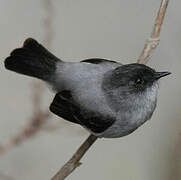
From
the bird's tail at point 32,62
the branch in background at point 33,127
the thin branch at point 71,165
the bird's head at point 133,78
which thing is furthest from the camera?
the branch in background at point 33,127

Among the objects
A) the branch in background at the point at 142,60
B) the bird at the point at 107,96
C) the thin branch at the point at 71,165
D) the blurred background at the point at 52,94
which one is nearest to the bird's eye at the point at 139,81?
the bird at the point at 107,96

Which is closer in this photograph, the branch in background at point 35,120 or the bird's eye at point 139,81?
the bird's eye at point 139,81

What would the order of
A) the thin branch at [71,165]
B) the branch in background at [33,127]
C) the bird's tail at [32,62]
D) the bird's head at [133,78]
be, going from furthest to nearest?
the branch in background at [33,127]
the bird's tail at [32,62]
the bird's head at [133,78]
the thin branch at [71,165]

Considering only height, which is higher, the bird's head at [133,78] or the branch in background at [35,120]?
the bird's head at [133,78]

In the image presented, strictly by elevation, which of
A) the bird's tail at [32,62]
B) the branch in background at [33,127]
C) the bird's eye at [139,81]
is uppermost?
the bird's eye at [139,81]

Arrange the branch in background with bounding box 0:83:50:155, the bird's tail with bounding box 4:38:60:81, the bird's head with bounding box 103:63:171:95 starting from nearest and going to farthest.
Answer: the bird's head with bounding box 103:63:171:95, the bird's tail with bounding box 4:38:60:81, the branch in background with bounding box 0:83:50:155

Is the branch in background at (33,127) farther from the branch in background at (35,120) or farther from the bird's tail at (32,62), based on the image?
the bird's tail at (32,62)

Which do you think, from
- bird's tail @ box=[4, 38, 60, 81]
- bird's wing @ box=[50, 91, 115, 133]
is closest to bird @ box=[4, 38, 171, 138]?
bird's wing @ box=[50, 91, 115, 133]

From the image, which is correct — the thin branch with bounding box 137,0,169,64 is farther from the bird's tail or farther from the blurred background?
the blurred background

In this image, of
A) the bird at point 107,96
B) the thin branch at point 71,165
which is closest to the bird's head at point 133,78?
the bird at point 107,96
